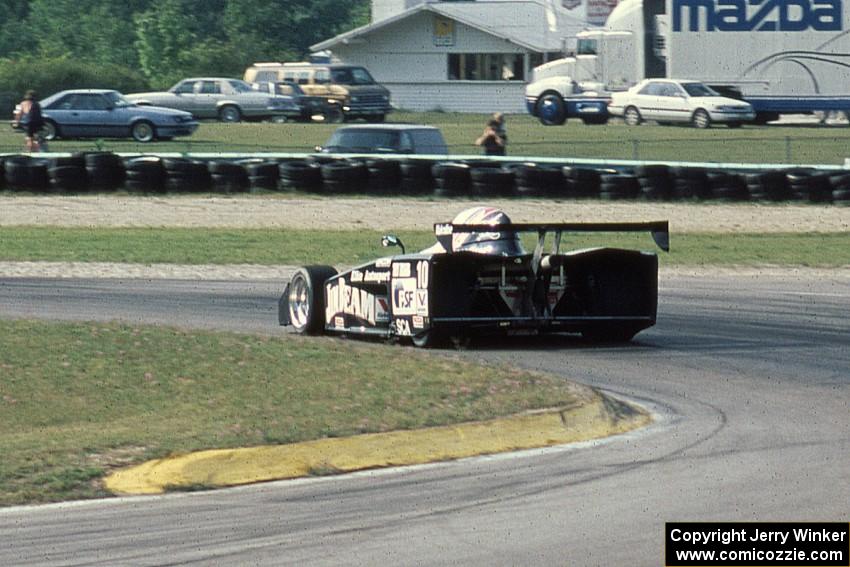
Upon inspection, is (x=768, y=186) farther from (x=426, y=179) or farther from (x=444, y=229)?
(x=444, y=229)

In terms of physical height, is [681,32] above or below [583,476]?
above

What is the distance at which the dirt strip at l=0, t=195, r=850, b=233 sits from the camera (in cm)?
2364

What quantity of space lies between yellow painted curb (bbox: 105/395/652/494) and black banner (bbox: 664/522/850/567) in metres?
2.08

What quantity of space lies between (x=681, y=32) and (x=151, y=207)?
25.5 m

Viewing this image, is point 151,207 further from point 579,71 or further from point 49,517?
point 579,71

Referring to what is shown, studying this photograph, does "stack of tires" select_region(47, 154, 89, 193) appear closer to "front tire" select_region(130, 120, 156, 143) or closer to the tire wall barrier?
the tire wall barrier

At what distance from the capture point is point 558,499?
7.20 metres

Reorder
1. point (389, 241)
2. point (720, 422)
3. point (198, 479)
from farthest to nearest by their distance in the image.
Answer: point (389, 241), point (720, 422), point (198, 479)

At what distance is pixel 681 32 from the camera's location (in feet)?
154

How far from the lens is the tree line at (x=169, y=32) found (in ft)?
243

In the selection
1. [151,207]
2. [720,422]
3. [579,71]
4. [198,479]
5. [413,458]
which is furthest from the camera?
[579,71]

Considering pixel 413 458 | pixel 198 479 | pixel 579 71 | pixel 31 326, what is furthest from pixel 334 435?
pixel 579 71

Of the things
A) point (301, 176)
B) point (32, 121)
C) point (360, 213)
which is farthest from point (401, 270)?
point (32, 121)

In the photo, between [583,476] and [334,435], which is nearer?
[583,476]
